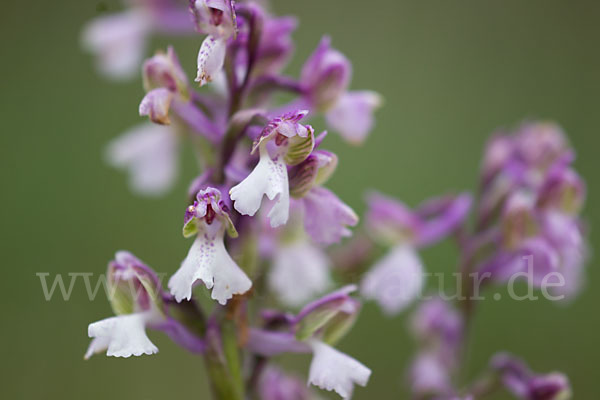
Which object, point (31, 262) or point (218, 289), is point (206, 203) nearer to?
point (218, 289)

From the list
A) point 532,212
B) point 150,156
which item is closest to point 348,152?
point 150,156

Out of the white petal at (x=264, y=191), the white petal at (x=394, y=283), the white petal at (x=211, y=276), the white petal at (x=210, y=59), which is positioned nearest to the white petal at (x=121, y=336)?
the white petal at (x=211, y=276)

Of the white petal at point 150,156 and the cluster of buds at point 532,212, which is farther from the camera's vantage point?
the white petal at point 150,156

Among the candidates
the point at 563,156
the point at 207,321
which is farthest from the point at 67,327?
the point at 563,156

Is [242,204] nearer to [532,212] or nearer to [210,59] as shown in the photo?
[210,59]

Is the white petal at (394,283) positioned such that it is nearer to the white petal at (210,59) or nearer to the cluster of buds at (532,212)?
the cluster of buds at (532,212)

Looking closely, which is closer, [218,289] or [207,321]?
[218,289]
